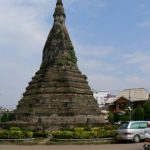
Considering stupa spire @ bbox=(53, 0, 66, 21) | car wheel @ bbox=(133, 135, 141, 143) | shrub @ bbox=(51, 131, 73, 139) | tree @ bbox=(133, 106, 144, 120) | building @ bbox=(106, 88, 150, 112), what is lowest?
car wheel @ bbox=(133, 135, 141, 143)

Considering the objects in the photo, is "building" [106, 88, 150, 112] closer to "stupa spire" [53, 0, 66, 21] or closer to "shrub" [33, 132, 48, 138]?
"stupa spire" [53, 0, 66, 21]

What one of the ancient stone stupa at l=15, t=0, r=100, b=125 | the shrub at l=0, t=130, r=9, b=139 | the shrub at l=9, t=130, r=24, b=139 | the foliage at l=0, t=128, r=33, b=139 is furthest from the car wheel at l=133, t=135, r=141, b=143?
the ancient stone stupa at l=15, t=0, r=100, b=125

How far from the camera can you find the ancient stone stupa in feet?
121

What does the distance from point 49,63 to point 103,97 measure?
285 ft

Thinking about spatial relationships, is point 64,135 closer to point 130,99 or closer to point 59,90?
point 59,90

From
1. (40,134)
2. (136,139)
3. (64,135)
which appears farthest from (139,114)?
(64,135)

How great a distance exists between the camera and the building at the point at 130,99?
9256cm

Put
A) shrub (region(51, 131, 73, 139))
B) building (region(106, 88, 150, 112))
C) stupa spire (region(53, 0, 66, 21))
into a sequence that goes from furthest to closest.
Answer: building (region(106, 88, 150, 112)) < stupa spire (region(53, 0, 66, 21)) < shrub (region(51, 131, 73, 139))

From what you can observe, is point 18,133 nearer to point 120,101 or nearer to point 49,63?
point 49,63

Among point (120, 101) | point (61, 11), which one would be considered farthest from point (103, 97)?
point (61, 11)

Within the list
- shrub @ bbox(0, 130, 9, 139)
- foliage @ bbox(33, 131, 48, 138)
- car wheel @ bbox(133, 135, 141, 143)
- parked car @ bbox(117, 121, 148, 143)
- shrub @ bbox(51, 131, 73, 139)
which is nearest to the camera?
parked car @ bbox(117, 121, 148, 143)

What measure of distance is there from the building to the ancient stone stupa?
51116 millimetres

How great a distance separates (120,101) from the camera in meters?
94.9

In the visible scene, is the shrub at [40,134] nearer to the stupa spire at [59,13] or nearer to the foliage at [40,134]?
the foliage at [40,134]
